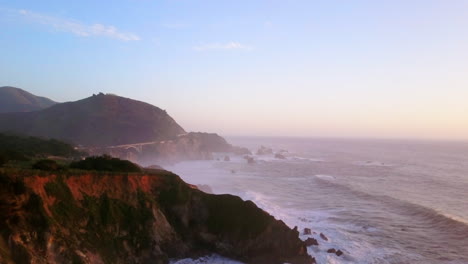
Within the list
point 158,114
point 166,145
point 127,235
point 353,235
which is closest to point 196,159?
point 166,145

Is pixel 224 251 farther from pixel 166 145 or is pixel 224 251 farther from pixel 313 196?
pixel 166 145

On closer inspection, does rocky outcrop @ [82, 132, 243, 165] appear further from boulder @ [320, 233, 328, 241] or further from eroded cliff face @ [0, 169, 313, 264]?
boulder @ [320, 233, 328, 241]

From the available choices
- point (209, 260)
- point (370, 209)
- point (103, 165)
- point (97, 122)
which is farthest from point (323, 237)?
point (97, 122)

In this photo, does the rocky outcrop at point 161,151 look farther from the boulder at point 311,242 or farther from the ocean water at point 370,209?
the boulder at point 311,242

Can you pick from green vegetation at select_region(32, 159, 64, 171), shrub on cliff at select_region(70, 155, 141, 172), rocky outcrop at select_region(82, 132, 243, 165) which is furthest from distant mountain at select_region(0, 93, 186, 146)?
green vegetation at select_region(32, 159, 64, 171)

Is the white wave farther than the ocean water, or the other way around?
the ocean water

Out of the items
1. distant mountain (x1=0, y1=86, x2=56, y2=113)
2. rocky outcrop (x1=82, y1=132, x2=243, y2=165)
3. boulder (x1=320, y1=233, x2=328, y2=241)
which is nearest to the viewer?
boulder (x1=320, y1=233, x2=328, y2=241)
